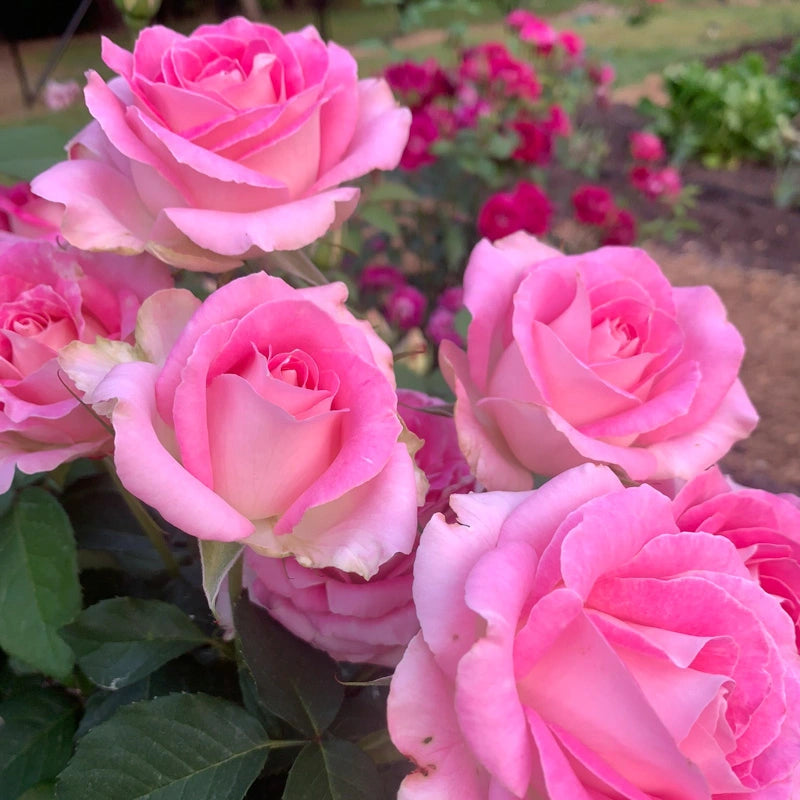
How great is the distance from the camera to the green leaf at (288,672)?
44cm

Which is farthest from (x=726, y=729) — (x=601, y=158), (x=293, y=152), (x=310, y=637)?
(x=601, y=158)

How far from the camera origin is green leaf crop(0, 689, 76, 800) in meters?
0.51

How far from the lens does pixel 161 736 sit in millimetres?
430

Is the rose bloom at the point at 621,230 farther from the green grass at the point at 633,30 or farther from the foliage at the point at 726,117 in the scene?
the green grass at the point at 633,30

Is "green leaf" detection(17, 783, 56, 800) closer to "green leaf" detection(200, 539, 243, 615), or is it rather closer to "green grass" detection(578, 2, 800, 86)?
"green leaf" detection(200, 539, 243, 615)

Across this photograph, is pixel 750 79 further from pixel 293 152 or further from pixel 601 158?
pixel 293 152

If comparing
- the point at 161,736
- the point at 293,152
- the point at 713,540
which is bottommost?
the point at 161,736

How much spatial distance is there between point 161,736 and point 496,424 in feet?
0.87

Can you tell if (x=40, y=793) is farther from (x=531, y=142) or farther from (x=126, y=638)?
(x=531, y=142)

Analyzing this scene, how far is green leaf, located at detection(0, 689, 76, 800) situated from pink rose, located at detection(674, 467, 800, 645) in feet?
1.41

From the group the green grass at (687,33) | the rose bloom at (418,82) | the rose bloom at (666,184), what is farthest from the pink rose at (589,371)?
the green grass at (687,33)

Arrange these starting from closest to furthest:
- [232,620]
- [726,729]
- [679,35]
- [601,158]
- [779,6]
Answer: [726,729] → [232,620] → [601,158] → [679,35] → [779,6]

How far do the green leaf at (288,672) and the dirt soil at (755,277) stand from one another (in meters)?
2.18

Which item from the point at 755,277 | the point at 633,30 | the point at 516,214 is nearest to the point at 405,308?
the point at 516,214
